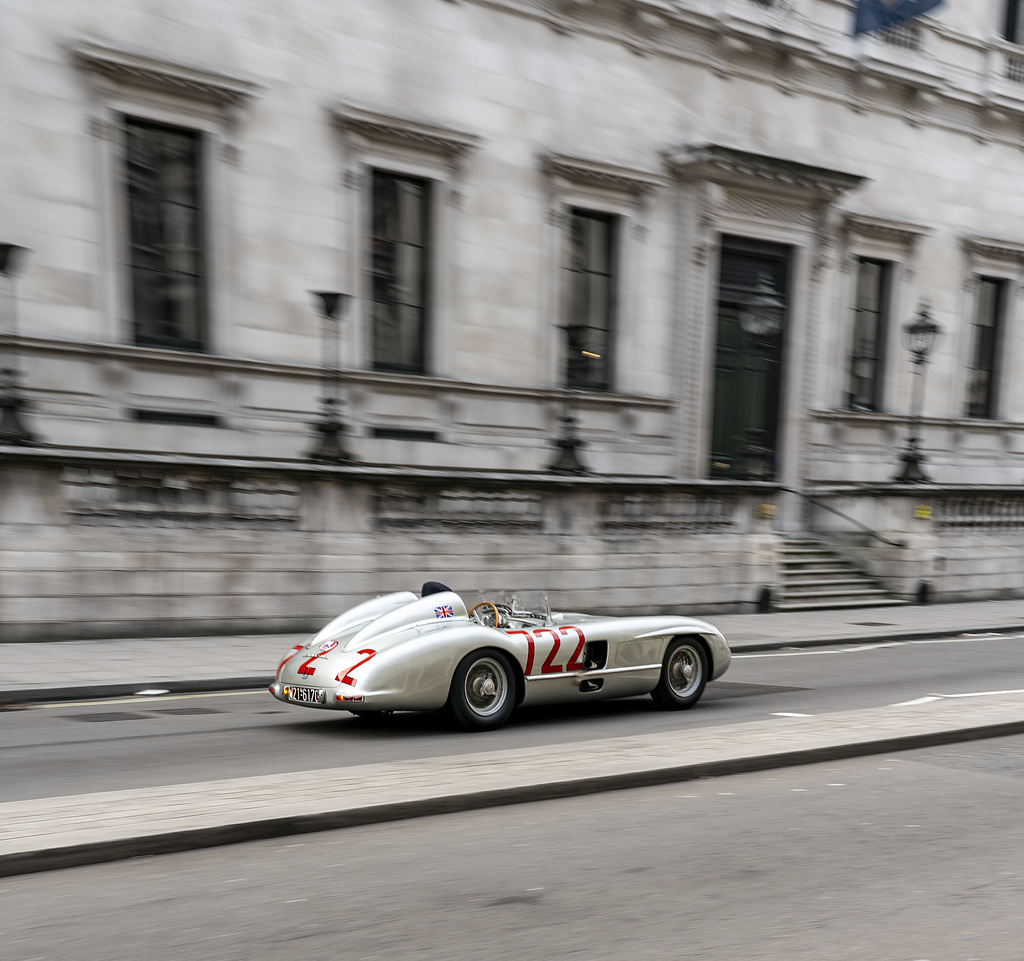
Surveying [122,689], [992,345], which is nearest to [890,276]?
[992,345]

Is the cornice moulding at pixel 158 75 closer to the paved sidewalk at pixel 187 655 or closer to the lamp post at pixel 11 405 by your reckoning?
the lamp post at pixel 11 405

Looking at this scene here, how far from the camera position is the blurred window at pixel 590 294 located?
72.2 ft

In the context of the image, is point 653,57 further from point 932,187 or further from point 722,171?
point 932,187

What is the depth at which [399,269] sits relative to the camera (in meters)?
19.9

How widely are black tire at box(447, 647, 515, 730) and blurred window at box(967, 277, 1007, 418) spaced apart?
76.9ft

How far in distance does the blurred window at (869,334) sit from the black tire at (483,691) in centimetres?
1971

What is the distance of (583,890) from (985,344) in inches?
1097

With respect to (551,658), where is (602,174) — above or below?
above

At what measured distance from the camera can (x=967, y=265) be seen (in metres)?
28.5

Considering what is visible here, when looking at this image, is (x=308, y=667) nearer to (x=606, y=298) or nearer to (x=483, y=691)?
(x=483, y=691)

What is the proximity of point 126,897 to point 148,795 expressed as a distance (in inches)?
61.1

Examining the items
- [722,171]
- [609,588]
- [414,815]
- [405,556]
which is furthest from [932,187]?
[414,815]

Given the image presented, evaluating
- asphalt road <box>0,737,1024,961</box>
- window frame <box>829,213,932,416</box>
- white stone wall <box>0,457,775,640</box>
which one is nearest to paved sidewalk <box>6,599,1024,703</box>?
white stone wall <box>0,457,775,640</box>

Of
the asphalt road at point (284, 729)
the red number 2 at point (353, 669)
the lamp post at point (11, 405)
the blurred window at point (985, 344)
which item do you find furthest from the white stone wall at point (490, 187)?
the red number 2 at point (353, 669)
